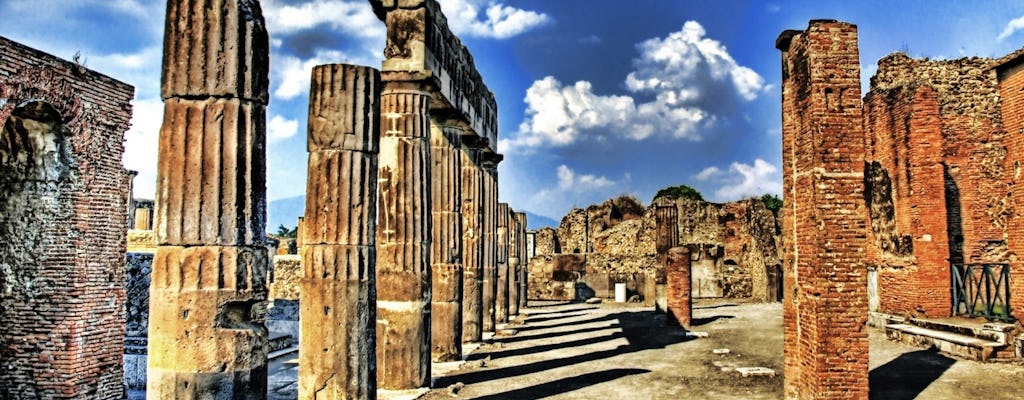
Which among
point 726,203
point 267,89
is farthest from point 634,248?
point 267,89

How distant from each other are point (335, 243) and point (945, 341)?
35.5 ft

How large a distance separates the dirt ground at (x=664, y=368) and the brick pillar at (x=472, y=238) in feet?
1.83

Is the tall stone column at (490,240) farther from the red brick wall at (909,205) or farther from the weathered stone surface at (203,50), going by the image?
the weathered stone surface at (203,50)

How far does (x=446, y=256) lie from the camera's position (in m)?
12.1

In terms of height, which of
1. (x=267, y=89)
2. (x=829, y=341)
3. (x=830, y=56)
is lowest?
(x=829, y=341)

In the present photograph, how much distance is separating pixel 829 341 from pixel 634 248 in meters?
25.0

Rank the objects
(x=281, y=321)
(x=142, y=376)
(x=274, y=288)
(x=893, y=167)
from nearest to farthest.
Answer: (x=142, y=376) < (x=893, y=167) < (x=281, y=321) < (x=274, y=288)

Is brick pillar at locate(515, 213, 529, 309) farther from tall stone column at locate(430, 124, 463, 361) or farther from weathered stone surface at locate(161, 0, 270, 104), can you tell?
weathered stone surface at locate(161, 0, 270, 104)

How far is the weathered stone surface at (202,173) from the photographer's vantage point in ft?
15.8

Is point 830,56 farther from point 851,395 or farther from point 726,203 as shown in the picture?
point 726,203

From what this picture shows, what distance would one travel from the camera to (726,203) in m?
32.0

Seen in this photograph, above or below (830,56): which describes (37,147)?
below

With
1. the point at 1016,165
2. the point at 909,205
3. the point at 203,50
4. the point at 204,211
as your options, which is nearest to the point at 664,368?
the point at 1016,165

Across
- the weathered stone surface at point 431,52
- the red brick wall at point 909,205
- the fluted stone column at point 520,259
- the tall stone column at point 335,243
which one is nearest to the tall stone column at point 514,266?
the fluted stone column at point 520,259
